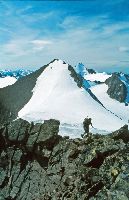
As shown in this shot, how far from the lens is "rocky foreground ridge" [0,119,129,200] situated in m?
34.1

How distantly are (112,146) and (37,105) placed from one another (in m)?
107

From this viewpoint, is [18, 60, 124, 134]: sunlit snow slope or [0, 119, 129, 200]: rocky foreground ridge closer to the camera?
[0, 119, 129, 200]: rocky foreground ridge

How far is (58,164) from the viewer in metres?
42.8

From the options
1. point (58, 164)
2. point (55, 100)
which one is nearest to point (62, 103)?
point (55, 100)

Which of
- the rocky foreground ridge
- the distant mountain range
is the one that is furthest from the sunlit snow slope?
the rocky foreground ridge

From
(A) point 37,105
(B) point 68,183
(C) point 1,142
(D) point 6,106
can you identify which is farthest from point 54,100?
(B) point 68,183

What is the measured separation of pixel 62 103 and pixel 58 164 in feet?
362

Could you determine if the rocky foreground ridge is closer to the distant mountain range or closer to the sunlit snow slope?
the sunlit snow slope

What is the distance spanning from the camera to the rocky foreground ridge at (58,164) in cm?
3412

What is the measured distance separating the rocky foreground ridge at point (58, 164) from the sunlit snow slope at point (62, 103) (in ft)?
204

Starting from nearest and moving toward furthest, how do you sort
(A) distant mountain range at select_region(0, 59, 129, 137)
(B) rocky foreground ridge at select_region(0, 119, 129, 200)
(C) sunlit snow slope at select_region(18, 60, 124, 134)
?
(B) rocky foreground ridge at select_region(0, 119, 129, 200)
(C) sunlit snow slope at select_region(18, 60, 124, 134)
(A) distant mountain range at select_region(0, 59, 129, 137)

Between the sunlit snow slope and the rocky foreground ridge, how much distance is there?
62308mm

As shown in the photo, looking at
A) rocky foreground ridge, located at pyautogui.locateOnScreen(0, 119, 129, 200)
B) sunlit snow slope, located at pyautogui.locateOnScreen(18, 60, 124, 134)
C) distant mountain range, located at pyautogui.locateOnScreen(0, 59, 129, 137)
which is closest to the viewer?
rocky foreground ridge, located at pyautogui.locateOnScreen(0, 119, 129, 200)

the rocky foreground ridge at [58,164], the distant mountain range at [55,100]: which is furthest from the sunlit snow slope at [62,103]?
the rocky foreground ridge at [58,164]
